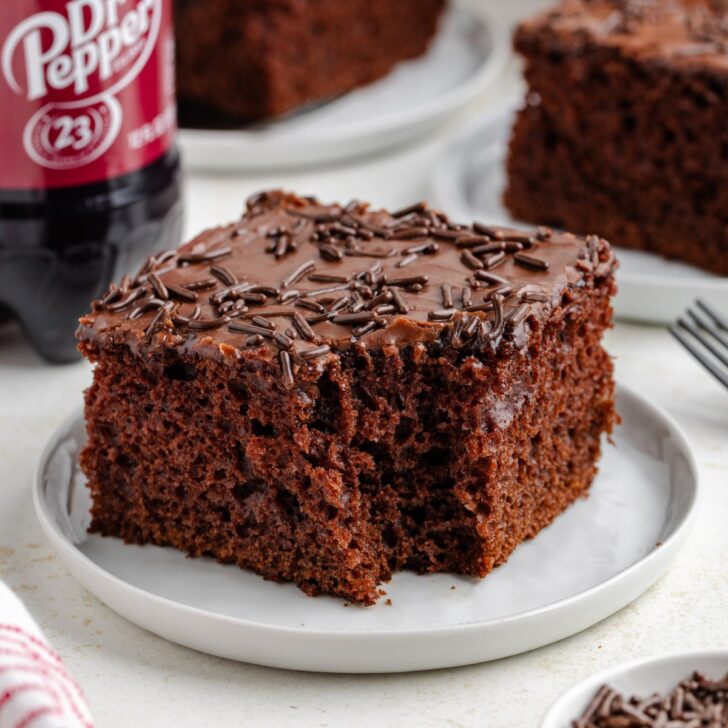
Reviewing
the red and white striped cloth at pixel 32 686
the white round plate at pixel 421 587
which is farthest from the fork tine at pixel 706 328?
the red and white striped cloth at pixel 32 686

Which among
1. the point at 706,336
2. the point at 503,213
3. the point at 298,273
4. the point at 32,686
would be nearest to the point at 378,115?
the point at 503,213

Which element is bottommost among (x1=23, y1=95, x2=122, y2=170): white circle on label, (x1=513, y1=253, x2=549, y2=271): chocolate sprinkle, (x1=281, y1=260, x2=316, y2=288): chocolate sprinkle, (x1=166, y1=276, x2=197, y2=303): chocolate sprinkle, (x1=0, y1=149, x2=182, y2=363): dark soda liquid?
(x1=0, y1=149, x2=182, y2=363): dark soda liquid

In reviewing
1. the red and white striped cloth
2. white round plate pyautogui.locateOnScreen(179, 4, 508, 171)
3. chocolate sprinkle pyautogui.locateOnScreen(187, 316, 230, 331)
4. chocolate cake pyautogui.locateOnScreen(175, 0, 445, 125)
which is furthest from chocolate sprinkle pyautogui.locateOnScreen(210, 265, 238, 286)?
chocolate cake pyautogui.locateOnScreen(175, 0, 445, 125)

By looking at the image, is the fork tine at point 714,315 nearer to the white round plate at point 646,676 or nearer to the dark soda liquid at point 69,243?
the white round plate at point 646,676

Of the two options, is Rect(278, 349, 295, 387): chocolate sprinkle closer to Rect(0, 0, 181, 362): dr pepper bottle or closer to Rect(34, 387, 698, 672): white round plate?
Rect(34, 387, 698, 672): white round plate

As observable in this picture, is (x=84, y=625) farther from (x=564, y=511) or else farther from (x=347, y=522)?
(x=564, y=511)
